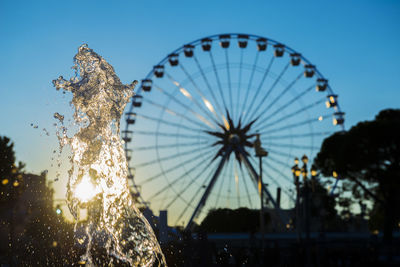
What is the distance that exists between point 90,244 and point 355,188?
3940 centimetres

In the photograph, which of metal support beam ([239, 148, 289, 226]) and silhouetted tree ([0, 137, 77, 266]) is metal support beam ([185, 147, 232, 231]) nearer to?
metal support beam ([239, 148, 289, 226])

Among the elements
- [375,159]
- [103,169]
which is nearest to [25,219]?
[375,159]

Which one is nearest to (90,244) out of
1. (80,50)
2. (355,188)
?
(80,50)

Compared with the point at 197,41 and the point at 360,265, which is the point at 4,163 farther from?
the point at 360,265

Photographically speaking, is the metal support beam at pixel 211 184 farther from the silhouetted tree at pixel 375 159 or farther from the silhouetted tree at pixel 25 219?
the silhouetted tree at pixel 375 159

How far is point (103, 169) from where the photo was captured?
42.4 feet

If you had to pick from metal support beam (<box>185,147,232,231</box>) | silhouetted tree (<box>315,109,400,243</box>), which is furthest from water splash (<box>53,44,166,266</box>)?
silhouetted tree (<box>315,109,400,243</box>)

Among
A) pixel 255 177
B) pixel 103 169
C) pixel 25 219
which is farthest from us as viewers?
pixel 25 219

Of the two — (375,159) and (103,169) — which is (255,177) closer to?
(375,159)

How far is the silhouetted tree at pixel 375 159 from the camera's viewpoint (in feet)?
146

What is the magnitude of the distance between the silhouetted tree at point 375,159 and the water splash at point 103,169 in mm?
34107

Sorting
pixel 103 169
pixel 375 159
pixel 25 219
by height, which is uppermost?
pixel 375 159

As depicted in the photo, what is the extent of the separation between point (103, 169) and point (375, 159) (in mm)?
36102

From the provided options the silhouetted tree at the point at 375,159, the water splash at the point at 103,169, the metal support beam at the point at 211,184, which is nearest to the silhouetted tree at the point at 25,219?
the metal support beam at the point at 211,184
